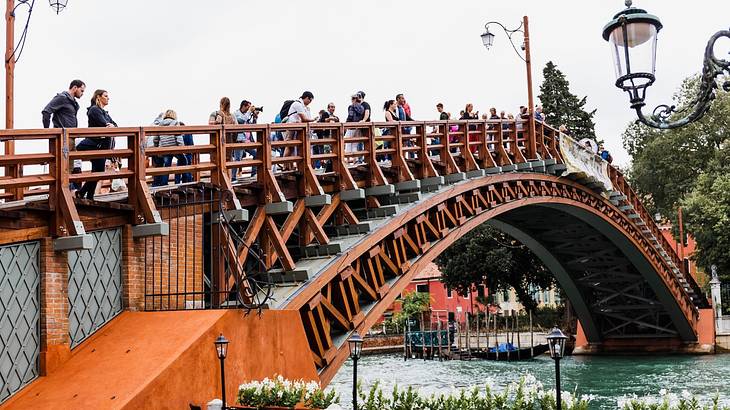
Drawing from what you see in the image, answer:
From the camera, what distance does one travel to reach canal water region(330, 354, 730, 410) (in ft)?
76.5

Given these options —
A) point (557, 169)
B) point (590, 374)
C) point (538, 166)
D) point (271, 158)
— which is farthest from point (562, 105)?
point (271, 158)

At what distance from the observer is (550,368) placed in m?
32.5

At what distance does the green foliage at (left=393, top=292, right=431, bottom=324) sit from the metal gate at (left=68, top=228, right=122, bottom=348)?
5016 cm

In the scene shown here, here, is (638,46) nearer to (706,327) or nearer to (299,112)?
(299,112)

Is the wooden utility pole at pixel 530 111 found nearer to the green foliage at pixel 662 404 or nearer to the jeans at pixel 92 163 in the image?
the jeans at pixel 92 163

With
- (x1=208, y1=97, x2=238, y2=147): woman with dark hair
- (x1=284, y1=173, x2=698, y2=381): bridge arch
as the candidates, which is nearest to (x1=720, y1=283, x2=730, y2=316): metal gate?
(x1=284, y1=173, x2=698, y2=381): bridge arch

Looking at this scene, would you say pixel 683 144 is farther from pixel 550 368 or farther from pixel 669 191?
pixel 550 368

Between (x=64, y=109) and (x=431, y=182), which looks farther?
(x=431, y=182)

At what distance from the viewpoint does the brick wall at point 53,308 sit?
27.3ft

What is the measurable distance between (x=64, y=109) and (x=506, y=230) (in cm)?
2399

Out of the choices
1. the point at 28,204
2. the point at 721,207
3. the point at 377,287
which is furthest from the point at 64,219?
the point at 721,207

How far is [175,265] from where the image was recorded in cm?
999

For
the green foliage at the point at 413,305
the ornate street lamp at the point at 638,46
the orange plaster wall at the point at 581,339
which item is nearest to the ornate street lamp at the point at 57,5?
the ornate street lamp at the point at 638,46

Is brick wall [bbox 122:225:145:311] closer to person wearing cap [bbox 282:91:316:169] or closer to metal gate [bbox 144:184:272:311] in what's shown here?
metal gate [bbox 144:184:272:311]
